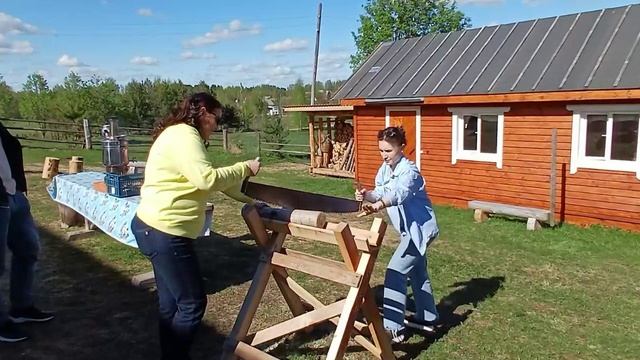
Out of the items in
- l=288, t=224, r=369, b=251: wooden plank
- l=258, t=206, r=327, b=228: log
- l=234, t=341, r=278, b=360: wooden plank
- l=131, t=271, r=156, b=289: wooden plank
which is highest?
l=258, t=206, r=327, b=228: log

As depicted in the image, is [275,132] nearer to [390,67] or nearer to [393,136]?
[390,67]

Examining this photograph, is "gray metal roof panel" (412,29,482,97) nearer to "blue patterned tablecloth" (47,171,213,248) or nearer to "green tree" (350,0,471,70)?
"blue patterned tablecloth" (47,171,213,248)

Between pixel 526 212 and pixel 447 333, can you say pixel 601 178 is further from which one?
pixel 447 333

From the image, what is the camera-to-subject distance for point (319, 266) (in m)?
3.00

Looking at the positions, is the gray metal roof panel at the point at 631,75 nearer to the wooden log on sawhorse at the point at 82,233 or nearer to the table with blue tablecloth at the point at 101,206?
the table with blue tablecloth at the point at 101,206

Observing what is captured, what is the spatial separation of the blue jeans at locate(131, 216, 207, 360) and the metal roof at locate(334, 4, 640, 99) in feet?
23.9

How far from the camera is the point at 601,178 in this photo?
816 centimetres

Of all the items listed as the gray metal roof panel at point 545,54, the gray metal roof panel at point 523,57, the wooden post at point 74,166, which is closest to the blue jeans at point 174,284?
the wooden post at point 74,166

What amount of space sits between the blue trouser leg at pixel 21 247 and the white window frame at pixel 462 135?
7986 mm

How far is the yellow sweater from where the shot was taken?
104 inches

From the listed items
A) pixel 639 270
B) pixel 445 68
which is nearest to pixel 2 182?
pixel 639 270

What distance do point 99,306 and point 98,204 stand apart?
4.59ft

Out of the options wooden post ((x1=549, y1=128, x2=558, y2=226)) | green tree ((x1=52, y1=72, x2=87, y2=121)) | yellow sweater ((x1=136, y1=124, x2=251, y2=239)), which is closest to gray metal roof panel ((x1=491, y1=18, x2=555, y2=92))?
wooden post ((x1=549, y1=128, x2=558, y2=226))

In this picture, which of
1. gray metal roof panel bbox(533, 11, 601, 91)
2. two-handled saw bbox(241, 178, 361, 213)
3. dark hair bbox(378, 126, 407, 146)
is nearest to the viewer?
two-handled saw bbox(241, 178, 361, 213)
